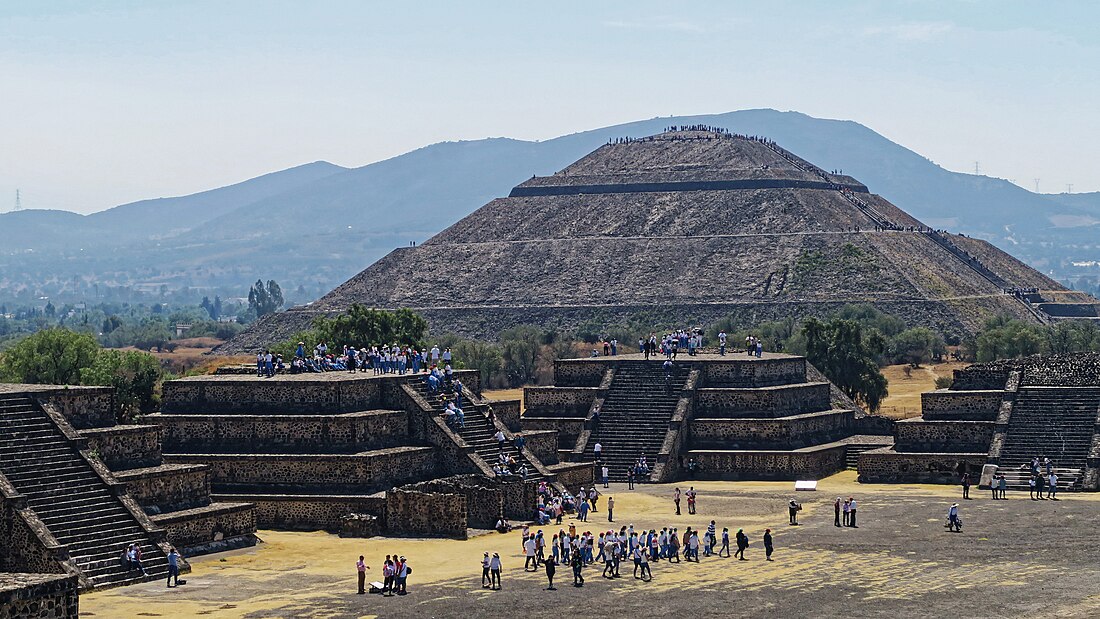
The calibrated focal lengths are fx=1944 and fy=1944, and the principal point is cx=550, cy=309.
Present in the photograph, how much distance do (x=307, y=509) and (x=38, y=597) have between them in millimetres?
23478

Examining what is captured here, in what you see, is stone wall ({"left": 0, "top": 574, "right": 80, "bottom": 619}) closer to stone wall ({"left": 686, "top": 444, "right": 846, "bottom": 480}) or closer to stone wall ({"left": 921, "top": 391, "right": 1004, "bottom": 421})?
stone wall ({"left": 686, "top": 444, "right": 846, "bottom": 480})

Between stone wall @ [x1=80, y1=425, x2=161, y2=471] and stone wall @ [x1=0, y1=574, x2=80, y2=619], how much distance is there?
17.8 meters

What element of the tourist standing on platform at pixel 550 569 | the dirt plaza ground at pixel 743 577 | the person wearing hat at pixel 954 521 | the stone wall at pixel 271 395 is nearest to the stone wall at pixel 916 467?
the dirt plaza ground at pixel 743 577

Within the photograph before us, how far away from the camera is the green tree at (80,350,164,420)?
69.8m

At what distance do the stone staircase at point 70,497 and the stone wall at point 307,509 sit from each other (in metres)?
6.91

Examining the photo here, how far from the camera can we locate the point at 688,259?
540 ft

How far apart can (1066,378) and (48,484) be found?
126ft

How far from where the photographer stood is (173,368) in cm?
13750

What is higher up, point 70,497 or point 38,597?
point 70,497

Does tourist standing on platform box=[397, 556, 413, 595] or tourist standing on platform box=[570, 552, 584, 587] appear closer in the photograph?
tourist standing on platform box=[397, 556, 413, 595]

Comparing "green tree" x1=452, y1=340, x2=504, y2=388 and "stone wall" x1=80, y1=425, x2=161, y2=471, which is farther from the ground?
"green tree" x1=452, y1=340, x2=504, y2=388

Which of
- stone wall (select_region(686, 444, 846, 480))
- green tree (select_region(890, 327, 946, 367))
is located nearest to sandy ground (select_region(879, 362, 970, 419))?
green tree (select_region(890, 327, 946, 367))

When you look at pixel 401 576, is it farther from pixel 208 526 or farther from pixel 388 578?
pixel 208 526

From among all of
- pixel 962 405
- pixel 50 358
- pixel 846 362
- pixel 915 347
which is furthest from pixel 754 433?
pixel 915 347
